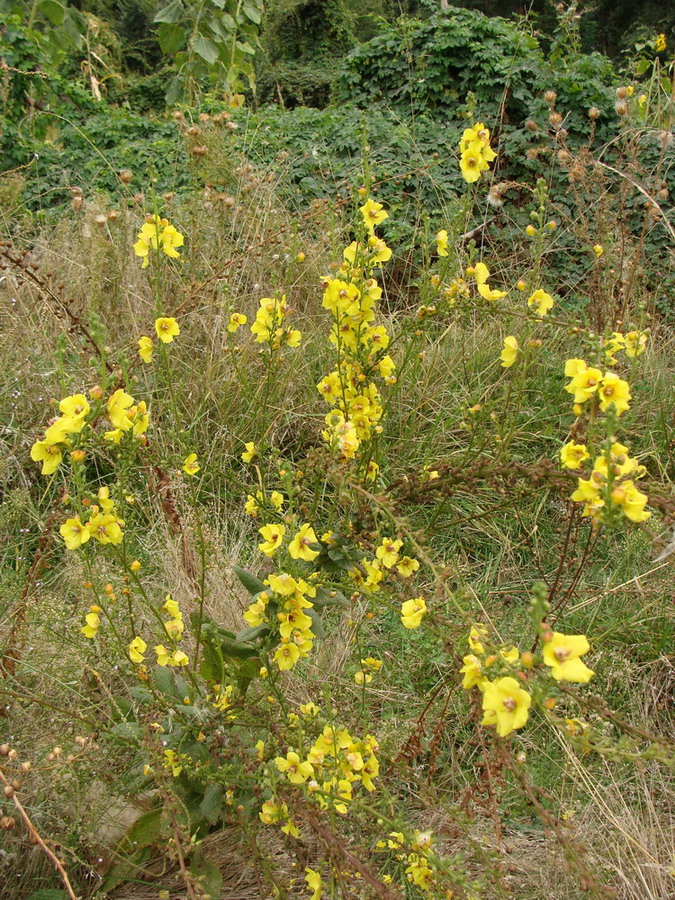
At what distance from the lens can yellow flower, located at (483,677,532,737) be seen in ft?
3.19

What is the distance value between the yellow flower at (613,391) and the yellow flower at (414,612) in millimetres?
469

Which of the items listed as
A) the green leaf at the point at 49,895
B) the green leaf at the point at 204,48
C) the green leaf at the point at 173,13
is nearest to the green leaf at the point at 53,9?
the green leaf at the point at 173,13

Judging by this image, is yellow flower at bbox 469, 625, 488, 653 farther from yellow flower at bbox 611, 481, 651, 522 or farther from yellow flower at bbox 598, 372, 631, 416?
yellow flower at bbox 598, 372, 631, 416

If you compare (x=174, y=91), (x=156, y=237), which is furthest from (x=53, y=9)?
(x=156, y=237)

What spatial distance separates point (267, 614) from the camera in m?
1.49

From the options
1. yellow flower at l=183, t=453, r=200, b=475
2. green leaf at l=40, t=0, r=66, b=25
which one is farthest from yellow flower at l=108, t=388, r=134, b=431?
green leaf at l=40, t=0, r=66, b=25

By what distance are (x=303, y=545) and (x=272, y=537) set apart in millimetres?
66

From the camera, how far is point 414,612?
1337mm

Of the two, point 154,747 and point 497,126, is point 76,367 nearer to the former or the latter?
point 154,747

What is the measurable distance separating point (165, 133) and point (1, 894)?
5.24 m

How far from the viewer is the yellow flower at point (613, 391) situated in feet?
4.12

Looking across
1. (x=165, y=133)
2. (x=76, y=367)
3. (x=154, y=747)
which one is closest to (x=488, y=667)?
(x=154, y=747)

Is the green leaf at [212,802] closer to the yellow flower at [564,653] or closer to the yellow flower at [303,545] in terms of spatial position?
the yellow flower at [303,545]

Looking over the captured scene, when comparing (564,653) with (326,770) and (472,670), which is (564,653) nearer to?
(472,670)
